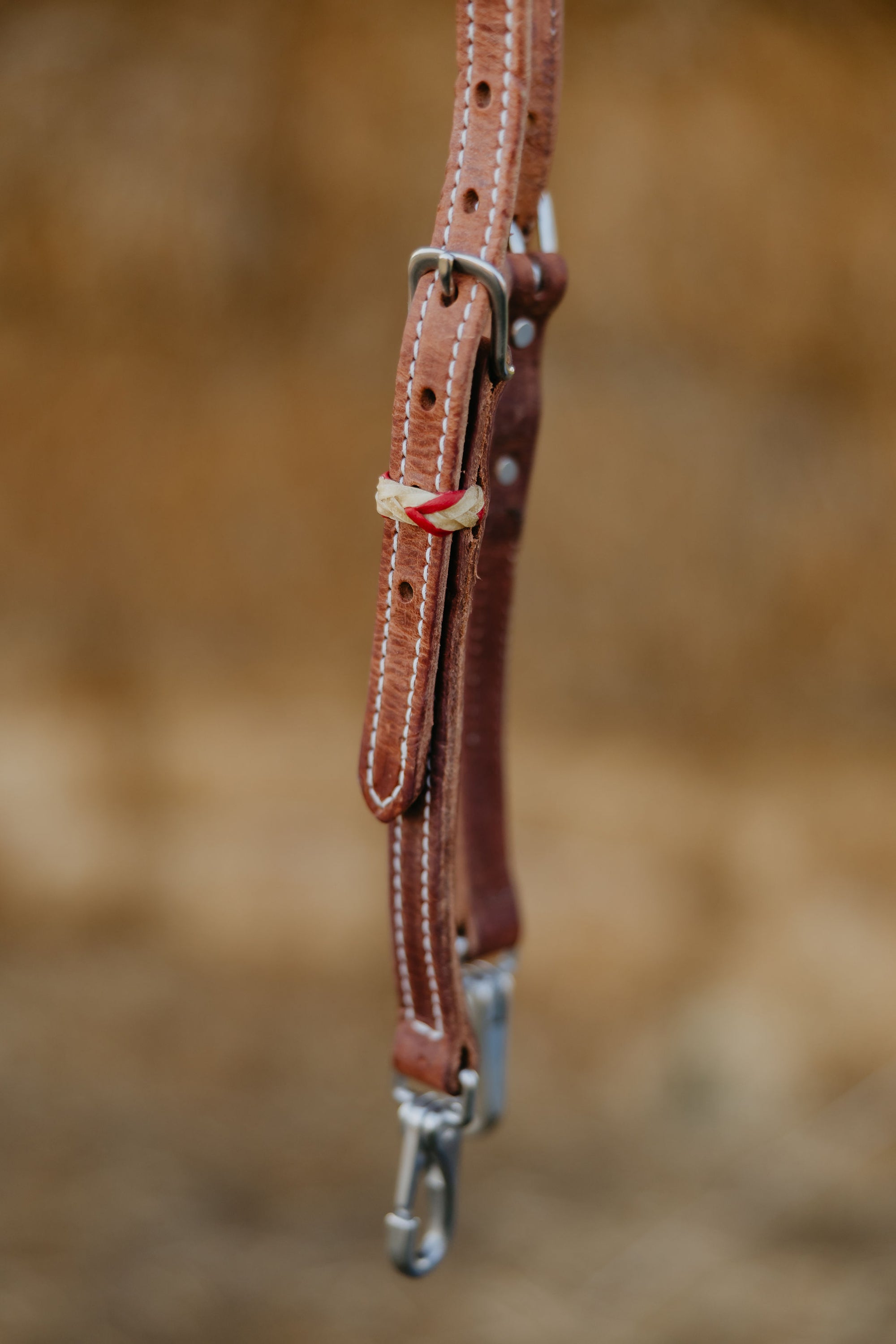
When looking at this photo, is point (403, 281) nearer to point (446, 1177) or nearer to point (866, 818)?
point (866, 818)

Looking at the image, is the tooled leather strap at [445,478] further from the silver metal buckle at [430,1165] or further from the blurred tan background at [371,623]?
the blurred tan background at [371,623]

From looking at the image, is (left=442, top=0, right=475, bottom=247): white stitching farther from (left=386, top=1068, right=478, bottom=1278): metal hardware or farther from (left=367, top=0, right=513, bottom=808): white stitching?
(left=386, top=1068, right=478, bottom=1278): metal hardware

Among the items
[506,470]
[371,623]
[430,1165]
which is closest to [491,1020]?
[430,1165]

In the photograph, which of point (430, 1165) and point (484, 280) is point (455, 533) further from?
point (430, 1165)

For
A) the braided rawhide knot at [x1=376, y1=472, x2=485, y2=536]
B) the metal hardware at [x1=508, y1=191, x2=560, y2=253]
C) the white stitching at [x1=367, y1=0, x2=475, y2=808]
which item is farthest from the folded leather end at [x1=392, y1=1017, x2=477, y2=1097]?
the metal hardware at [x1=508, y1=191, x2=560, y2=253]

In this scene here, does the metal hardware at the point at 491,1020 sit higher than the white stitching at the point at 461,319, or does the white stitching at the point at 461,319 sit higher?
the white stitching at the point at 461,319

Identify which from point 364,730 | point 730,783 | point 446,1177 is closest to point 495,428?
point 364,730

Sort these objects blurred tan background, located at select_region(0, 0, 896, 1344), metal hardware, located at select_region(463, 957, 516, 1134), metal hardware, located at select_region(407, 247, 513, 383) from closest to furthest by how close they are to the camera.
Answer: metal hardware, located at select_region(407, 247, 513, 383), metal hardware, located at select_region(463, 957, 516, 1134), blurred tan background, located at select_region(0, 0, 896, 1344)

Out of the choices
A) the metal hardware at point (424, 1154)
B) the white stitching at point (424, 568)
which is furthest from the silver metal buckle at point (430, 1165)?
the white stitching at point (424, 568)
